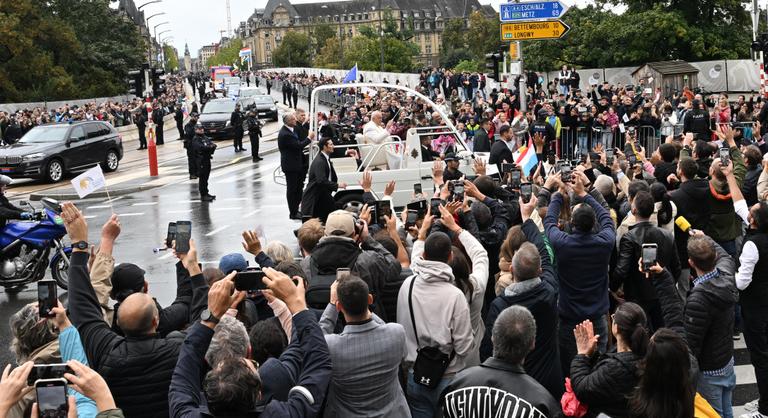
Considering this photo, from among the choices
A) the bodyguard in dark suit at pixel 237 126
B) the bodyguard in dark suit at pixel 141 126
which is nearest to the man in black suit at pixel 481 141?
the bodyguard in dark suit at pixel 237 126

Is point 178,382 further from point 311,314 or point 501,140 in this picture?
point 501,140

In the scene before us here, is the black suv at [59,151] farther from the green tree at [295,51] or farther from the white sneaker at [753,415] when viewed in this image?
the green tree at [295,51]

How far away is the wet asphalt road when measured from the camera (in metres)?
12.7

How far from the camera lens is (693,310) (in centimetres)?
612

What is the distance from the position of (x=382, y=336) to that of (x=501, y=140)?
9.06 m

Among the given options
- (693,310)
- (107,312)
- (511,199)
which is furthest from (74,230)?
(511,199)

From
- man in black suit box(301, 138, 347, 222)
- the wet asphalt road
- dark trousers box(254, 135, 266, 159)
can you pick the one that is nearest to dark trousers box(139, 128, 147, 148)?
dark trousers box(254, 135, 266, 159)

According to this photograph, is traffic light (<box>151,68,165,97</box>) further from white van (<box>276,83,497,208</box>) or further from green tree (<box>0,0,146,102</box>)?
green tree (<box>0,0,146,102</box>)

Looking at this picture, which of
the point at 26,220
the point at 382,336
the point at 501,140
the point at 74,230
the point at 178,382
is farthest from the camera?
the point at 501,140

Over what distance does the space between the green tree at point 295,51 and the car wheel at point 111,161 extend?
102m

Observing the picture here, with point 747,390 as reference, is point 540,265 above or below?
above

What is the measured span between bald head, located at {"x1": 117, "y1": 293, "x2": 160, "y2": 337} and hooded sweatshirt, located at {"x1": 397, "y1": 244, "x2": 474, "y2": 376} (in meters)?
1.65

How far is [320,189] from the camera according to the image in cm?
1318

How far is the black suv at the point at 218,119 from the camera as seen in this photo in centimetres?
3575
